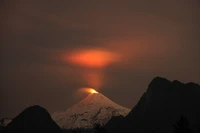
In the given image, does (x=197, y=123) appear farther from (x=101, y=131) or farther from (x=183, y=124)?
(x=183, y=124)

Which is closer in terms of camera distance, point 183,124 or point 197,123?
point 183,124

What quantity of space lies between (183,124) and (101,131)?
36.2 m

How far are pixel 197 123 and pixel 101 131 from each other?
8916 centimetres

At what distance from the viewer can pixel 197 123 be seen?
199875mm

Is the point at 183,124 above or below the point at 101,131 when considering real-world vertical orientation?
above

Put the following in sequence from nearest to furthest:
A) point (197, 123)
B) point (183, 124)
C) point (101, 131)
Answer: point (183, 124) < point (101, 131) < point (197, 123)

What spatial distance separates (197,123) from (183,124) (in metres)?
108

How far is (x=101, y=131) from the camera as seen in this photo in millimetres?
126500

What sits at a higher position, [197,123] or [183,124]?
[183,124]

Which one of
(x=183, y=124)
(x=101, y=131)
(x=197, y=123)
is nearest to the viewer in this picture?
(x=183, y=124)

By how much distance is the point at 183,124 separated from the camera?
320 feet

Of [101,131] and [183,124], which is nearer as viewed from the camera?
[183,124]

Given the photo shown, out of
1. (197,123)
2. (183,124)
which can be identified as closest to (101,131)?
(183,124)

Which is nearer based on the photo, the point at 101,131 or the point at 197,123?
the point at 101,131
